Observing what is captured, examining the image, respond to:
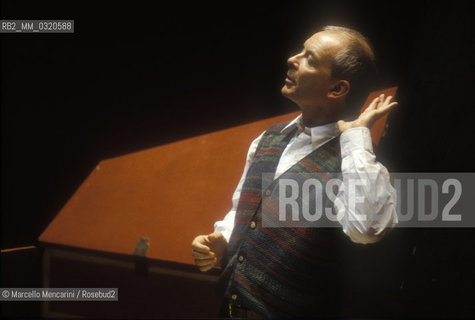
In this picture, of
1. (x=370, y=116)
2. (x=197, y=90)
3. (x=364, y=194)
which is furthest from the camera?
(x=197, y=90)

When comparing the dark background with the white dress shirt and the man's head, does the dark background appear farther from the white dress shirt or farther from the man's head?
the white dress shirt

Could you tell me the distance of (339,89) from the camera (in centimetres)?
125

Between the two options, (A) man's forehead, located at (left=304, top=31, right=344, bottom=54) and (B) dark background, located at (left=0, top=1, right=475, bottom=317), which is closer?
(A) man's forehead, located at (left=304, top=31, right=344, bottom=54)

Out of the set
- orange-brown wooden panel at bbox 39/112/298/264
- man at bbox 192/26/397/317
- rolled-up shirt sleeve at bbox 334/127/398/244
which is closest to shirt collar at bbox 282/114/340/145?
man at bbox 192/26/397/317

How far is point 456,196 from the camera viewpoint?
4.95ft

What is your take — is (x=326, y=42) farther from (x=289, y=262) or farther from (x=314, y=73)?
(x=289, y=262)

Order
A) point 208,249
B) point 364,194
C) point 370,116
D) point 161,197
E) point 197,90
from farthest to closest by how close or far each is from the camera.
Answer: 1. point 197,90
2. point 161,197
3. point 208,249
4. point 370,116
5. point 364,194

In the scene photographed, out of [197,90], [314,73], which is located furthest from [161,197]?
[314,73]

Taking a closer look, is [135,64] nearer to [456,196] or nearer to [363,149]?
[363,149]

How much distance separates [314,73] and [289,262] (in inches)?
21.2

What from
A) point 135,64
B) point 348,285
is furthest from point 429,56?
point 135,64

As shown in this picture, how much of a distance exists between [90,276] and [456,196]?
1462 millimetres
